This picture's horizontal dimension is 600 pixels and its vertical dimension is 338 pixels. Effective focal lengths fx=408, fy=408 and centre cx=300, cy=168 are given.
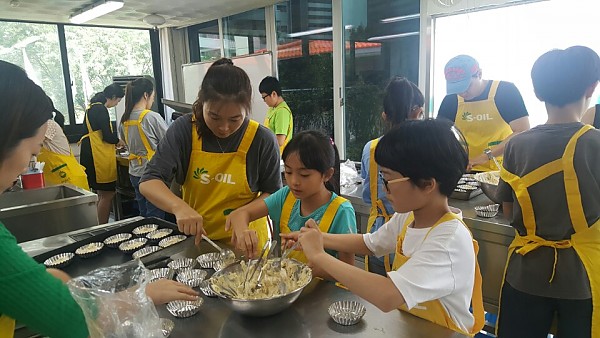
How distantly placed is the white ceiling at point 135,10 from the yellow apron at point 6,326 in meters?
4.07

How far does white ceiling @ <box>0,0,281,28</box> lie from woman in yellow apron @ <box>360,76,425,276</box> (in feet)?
9.87

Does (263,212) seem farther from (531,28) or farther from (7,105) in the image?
(531,28)

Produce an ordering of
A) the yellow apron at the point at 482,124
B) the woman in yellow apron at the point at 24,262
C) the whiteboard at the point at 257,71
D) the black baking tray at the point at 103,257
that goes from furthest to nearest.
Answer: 1. the whiteboard at the point at 257,71
2. the yellow apron at the point at 482,124
3. the black baking tray at the point at 103,257
4. the woman in yellow apron at the point at 24,262

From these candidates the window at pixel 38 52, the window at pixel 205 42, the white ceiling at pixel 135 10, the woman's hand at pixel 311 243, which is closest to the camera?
the woman's hand at pixel 311 243

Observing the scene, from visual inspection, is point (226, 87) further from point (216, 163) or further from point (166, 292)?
point (166, 292)

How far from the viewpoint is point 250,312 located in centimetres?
93

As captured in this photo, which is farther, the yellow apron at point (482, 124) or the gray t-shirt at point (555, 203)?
the yellow apron at point (482, 124)

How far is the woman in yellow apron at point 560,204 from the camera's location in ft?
4.31

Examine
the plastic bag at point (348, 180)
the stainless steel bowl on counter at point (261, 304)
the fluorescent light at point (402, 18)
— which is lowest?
the plastic bag at point (348, 180)

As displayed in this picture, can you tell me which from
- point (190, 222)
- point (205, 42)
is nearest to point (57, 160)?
point (190, 222)

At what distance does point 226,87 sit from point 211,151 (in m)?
0.27

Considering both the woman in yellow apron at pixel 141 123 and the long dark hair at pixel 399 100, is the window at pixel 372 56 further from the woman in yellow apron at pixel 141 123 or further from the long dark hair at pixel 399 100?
the woman in yellow apron at pixel 141 123

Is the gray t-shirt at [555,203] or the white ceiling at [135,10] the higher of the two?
the white ceiling at [135,10]

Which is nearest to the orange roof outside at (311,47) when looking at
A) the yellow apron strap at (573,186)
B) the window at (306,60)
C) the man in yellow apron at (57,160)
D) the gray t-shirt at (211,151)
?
the window at (306,60)
